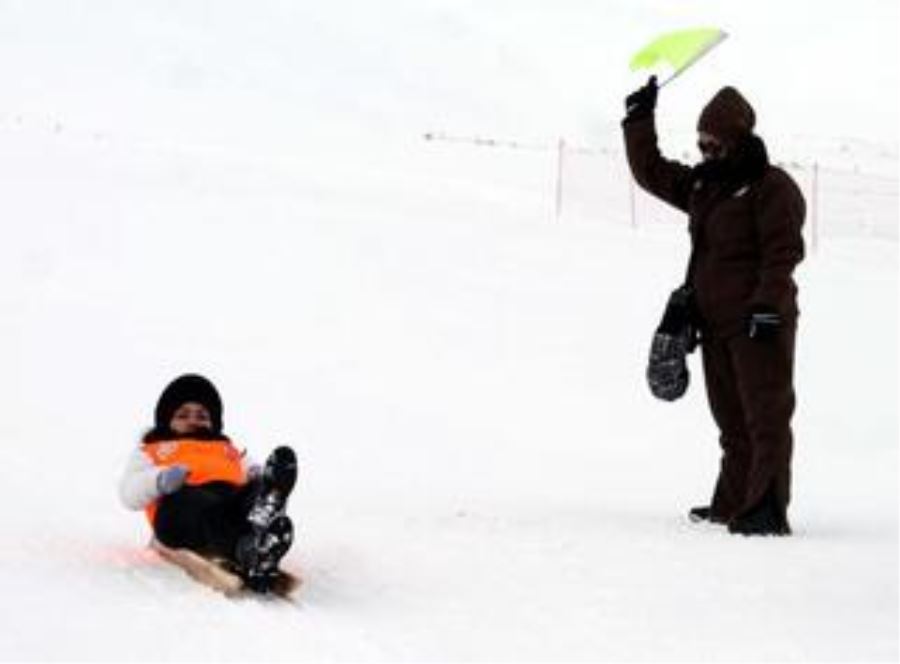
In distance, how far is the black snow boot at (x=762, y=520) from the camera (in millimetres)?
6219

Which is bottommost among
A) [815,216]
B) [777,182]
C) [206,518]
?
[206,518]

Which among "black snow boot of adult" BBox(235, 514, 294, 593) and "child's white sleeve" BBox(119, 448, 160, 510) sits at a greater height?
"child's white sleeve" BBox(119, 448, 160, 510)

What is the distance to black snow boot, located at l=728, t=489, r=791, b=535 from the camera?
6219 millimetres

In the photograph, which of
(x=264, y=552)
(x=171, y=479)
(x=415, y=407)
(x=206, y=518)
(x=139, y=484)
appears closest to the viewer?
(x=264, y=552)

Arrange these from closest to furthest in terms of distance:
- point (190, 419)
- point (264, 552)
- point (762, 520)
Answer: point (264, 552) → point (190, 419) → point (762, 520)

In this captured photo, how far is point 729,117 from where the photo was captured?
626 cm

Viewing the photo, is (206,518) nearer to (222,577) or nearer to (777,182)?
(222,577)

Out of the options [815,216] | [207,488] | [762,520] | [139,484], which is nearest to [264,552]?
[207,488]

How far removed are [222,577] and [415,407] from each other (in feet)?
15.9

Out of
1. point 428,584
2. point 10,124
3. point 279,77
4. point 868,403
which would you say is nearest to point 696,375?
point 868,403

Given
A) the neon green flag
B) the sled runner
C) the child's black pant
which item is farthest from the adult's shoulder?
the sled runner

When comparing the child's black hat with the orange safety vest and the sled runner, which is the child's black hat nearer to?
the orange safety vest

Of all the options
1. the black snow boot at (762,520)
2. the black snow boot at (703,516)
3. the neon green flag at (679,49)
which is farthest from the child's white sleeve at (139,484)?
the neon green flag at (679,49)

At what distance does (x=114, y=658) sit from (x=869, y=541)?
3.44 m
